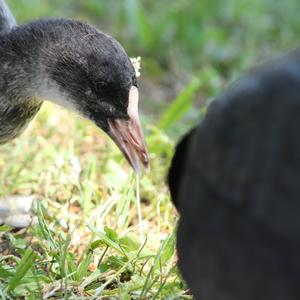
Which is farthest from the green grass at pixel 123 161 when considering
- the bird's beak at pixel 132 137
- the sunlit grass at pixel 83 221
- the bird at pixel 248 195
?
the bird at pixel 248 195

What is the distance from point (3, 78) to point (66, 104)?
0.28m

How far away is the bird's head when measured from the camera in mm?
2666

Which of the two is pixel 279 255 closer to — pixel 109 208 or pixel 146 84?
pixel 109 208

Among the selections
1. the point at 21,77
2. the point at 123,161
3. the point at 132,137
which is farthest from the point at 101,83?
the point at 123,161

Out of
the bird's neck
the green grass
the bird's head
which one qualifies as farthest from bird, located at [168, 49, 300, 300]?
the bird's neck

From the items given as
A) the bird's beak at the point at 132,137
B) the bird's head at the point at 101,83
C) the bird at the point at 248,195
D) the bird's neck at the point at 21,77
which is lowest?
the bird at the point at 248,195

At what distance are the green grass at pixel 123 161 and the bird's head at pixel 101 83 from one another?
196mm

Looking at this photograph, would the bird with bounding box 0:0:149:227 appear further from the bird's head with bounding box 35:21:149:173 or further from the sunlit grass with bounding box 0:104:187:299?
the sunlit grass with bounding box 0:104:187:299

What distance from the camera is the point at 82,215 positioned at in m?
2.95

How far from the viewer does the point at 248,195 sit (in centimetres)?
164

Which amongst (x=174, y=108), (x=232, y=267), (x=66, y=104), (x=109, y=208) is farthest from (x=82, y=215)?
(x=232, y=267)

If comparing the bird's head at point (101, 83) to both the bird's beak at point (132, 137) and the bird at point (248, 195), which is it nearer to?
the bird's beak at point (132, 137)

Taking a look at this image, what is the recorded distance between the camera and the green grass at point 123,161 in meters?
2.43

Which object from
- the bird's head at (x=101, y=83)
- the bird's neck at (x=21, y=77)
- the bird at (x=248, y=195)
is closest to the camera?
the bird at (x=248, y=195)
